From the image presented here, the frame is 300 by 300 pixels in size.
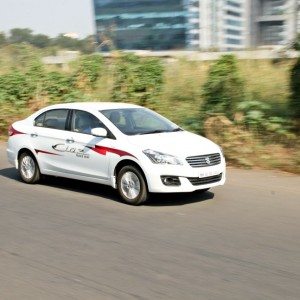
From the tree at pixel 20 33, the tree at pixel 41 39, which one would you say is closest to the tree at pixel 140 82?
the tree at pixel 41 39

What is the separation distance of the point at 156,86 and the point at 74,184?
7.20 meters

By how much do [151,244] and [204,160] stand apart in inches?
92.2

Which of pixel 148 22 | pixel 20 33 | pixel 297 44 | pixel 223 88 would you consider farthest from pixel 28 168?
Result: pixel 148 22

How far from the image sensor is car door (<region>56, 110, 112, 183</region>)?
880 cm

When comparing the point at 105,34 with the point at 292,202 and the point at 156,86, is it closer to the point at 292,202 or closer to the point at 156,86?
the point at 156,86

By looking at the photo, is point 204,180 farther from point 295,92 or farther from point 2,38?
point 2,38

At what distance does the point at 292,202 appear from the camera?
338 inches

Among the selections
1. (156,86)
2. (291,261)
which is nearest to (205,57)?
(156,86)

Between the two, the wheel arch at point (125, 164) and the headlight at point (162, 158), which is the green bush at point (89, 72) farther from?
the headlight at point (162, 158)

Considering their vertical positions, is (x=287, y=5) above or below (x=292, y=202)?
above

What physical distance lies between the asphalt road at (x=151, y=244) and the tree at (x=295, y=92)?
303 cm

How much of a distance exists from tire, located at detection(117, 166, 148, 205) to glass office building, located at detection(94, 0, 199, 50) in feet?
40.0

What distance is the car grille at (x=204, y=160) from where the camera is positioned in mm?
8195

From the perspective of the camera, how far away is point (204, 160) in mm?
8352
